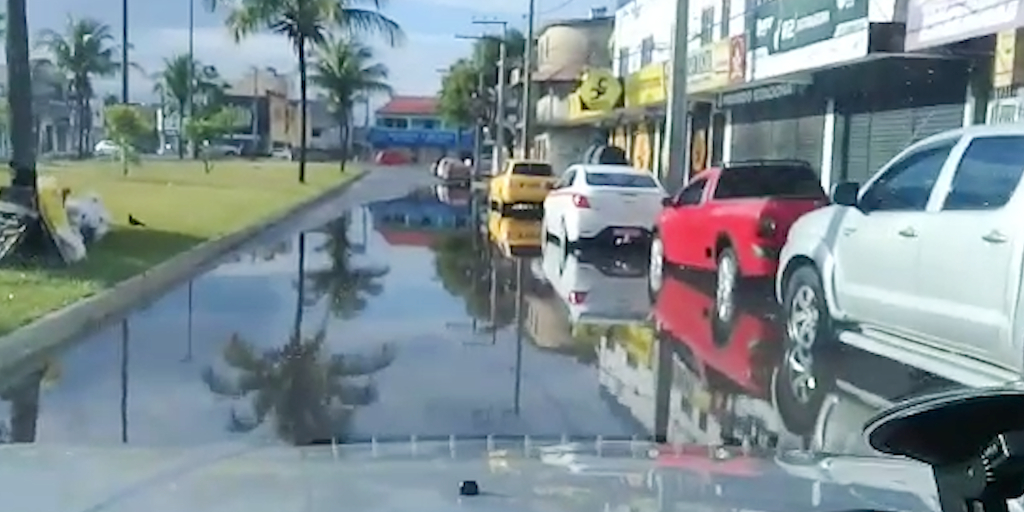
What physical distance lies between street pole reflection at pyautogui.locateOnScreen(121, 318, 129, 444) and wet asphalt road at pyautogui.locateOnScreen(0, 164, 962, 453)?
0.06 ft

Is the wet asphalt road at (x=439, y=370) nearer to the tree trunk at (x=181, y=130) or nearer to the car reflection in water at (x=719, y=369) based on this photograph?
the car reflection in water at (x=719, y=369)

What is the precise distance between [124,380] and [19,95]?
8.64 metres

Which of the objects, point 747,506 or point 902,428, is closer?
point 902,428

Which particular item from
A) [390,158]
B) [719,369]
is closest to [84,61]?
[719,369]

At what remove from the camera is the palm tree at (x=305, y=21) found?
44000 mm

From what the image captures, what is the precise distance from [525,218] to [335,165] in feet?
143

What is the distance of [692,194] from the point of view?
18344 millimetres

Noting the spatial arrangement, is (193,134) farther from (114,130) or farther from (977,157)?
(977,157)

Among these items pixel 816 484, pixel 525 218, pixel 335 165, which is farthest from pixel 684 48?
pixel 335 165

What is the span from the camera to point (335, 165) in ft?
260

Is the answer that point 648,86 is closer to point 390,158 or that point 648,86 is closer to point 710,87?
point 710,87

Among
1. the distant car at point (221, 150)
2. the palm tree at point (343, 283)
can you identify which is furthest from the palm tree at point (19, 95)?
the distant car at point (221, 150)

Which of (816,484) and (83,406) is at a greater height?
(816,484)

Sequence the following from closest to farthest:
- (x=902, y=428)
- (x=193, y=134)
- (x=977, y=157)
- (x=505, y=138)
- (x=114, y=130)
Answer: (x=902, y=428) → (x=977, y=157) → (x=114, y=130) → (x=193, y=134) → (x=505, y=138)
